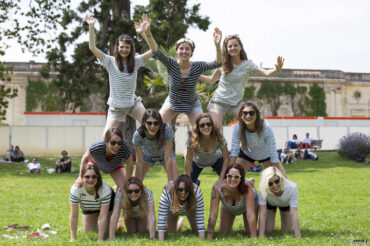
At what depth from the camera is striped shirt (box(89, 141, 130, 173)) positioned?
19.8ft

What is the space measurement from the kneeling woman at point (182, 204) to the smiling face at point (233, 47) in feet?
6.74

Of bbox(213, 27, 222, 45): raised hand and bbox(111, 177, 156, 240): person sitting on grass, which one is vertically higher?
bbox(213, 27, 222, 45): raised hand

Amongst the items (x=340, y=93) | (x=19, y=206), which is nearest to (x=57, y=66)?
(x=19, y=206)

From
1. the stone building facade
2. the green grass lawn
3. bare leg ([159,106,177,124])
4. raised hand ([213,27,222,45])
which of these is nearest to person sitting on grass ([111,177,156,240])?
the green grass lawn

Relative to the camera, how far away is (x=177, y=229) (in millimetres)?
6531

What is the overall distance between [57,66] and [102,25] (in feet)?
9.59

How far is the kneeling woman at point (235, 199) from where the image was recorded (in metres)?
5.72

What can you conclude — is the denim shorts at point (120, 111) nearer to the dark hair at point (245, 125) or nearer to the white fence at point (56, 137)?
the dark hair at point (245, 125)

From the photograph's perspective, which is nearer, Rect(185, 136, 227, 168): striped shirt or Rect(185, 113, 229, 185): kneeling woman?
Rect(185, 113, 229, 185): kneeling woman

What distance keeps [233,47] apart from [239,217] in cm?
364

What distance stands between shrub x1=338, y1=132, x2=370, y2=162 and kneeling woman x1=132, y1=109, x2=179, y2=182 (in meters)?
17.9

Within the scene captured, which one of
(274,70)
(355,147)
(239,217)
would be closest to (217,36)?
(274,70)

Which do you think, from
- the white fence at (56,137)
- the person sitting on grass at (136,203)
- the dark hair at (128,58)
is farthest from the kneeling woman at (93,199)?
the white fence at (56,137)

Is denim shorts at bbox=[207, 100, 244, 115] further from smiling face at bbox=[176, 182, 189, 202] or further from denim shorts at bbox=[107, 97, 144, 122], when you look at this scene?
smiling face at bbox=[176, 182, 189, 202]
